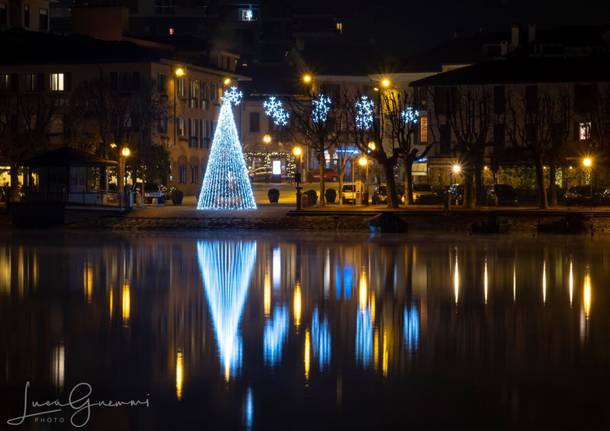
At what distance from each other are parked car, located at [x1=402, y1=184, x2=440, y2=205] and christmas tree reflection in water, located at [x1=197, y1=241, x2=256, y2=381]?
2231cm

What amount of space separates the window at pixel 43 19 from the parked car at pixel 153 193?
3463 cm

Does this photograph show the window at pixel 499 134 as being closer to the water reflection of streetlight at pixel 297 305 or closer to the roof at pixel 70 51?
the roof at pixel 70 51

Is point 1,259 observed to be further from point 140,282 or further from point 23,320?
point 23,320

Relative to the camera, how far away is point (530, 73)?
82.4m

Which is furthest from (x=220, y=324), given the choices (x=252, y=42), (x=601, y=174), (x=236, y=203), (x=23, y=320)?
(x=252, y=42)

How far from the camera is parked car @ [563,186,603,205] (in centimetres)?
6556

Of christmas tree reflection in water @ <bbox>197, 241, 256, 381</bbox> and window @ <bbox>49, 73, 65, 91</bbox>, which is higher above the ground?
window @ <bbox>49, 73, 65, 91</bbox>

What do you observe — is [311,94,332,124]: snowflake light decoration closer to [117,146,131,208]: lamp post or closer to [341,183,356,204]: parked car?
[341,183,356,204]: parked car

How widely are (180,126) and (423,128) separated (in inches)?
649

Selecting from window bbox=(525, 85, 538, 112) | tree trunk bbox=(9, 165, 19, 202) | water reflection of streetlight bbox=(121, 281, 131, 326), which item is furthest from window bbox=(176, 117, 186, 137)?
water reflection of streetlight bbox=(121, 281, 131, 326)

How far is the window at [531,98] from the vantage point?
7969cm

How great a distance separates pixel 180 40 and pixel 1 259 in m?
64.8

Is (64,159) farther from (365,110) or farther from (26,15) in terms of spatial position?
(26,15)

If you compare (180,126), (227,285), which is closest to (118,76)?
(180,126)
